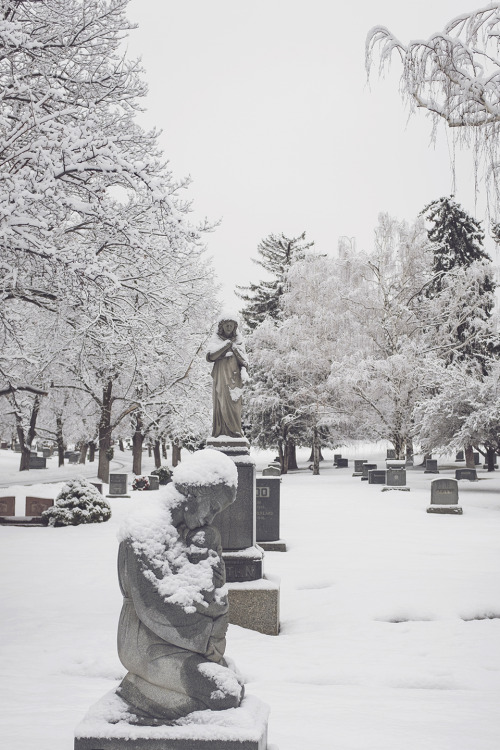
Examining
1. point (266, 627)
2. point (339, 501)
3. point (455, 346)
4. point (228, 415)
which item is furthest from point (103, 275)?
point (455, 346)

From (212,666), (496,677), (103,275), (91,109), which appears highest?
(91,109)

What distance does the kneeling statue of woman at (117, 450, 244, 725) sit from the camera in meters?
3.09

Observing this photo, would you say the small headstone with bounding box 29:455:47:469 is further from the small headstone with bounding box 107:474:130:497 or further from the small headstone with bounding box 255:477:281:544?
the small headstone with bounding box 255:477:281:544

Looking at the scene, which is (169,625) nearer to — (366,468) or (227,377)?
(227,377)

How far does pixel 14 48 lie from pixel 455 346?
2820 centimetres

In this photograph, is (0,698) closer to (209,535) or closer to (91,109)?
(209,535)

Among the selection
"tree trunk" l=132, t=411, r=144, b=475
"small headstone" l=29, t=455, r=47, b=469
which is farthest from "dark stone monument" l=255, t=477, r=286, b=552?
"small headstone" l=29, t=455, r=47, b=469

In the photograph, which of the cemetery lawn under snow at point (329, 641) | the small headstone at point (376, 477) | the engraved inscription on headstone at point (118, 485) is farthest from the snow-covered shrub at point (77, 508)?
the small headstone at point (376, 477)

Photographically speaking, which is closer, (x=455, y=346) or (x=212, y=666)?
(x=212, y=666)

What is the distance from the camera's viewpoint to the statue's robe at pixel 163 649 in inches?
121

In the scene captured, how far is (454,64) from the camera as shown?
282 inches

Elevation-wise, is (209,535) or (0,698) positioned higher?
(209,535)

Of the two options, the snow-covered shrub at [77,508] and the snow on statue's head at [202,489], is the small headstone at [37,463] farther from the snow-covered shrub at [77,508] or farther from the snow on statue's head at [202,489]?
the snow on statue's head at [202,489]

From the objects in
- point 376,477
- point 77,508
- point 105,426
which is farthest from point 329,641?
point 376,477
